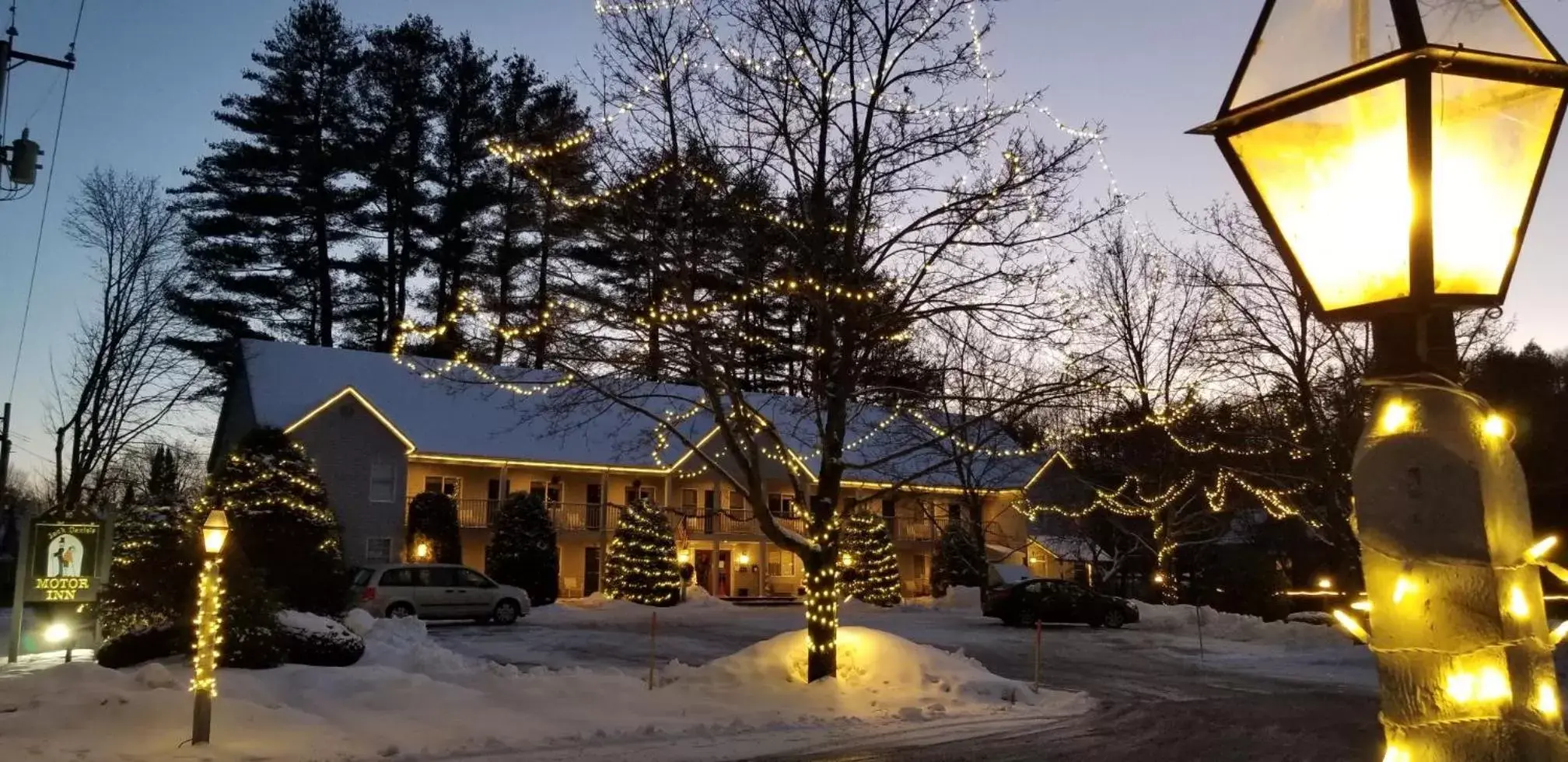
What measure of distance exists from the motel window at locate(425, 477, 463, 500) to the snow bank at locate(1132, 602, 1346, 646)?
2211 centimetres

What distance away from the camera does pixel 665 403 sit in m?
38.8

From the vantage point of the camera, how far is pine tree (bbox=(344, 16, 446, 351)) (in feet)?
160

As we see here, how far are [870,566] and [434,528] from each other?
1428 cm

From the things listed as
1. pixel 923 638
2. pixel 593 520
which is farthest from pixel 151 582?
pixel 593 520

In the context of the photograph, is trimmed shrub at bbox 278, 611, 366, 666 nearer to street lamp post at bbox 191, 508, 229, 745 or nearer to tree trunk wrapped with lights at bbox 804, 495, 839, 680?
street lamp post at bbox 191, 508, 229, 745

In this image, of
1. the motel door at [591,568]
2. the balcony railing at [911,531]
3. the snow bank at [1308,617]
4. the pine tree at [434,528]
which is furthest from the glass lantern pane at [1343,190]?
the balcony railing at [911,531]

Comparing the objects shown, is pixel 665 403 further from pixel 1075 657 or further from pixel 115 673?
pixel 115 673

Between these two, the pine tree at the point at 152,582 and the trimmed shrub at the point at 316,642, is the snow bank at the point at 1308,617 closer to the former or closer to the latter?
the trimmed shrub at the point at 316,642

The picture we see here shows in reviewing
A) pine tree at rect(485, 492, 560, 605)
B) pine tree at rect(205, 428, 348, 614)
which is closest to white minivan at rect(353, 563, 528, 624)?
pine tree at rect(205, 428, 348, 614)

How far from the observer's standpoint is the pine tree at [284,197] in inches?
1839

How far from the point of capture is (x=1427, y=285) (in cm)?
221

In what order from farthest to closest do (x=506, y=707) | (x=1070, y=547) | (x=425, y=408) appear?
(x=1070, y=547) → (x=425, y=408) → (x=506, y=707)

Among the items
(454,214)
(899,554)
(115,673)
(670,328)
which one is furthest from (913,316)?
(454,214)

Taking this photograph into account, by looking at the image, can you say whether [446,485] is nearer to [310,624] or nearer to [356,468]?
[356,468]
